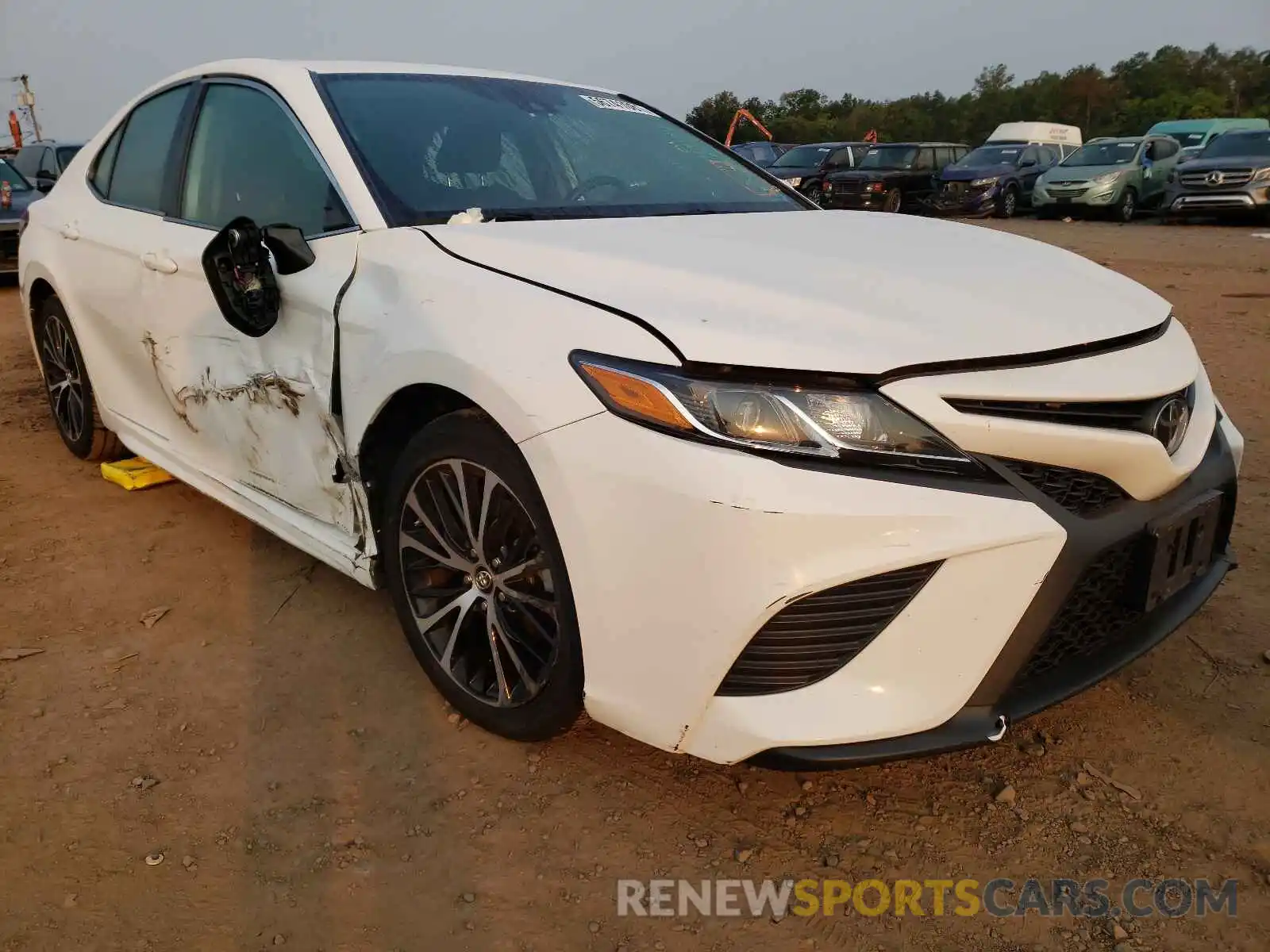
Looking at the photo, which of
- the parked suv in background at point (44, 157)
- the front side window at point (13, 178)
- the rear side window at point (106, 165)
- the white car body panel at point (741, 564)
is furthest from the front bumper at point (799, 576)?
the parked suv in background at point (44, 157)

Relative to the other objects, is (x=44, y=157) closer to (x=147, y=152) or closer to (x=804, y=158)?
(x=147, y=152)

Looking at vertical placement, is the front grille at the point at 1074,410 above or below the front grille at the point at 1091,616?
above

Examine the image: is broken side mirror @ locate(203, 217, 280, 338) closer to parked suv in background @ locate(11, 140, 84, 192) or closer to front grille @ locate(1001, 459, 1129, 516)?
front grille @ locate(1001, 459, 1129, 516)

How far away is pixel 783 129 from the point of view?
5256 cm

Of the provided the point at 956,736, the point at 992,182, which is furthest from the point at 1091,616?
the point at 992,182

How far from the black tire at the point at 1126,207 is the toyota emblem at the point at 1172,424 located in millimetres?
16619

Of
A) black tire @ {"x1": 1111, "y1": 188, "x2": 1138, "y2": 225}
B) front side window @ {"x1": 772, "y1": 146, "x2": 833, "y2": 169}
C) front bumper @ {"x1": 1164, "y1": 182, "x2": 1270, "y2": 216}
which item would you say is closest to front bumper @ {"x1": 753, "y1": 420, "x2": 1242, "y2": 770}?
front bumper @ {"x1": 1164, "y1": 182, "x2": 1270, "y2": 216}

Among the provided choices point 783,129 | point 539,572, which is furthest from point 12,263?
point 783,129

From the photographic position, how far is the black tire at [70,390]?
393 cm

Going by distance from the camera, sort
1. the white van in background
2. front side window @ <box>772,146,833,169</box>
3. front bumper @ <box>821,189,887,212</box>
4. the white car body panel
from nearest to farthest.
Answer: the white car body panel < front bumper @ <box>821,189,887,212</box> < front side window @ <box>772,146,833,169</box> < the white van in background

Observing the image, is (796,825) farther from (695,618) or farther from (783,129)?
(783,129)

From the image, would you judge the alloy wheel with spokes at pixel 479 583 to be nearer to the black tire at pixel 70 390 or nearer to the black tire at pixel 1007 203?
the black tire at pixel 70 390

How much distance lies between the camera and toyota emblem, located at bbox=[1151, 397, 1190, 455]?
190 centimetres

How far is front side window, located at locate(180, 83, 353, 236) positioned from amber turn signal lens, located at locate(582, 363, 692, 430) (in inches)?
39.1
